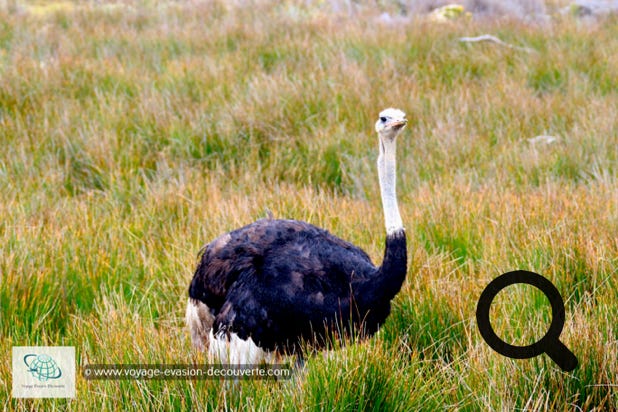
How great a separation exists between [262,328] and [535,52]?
245 inches

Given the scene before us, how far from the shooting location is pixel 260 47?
8.41 metres

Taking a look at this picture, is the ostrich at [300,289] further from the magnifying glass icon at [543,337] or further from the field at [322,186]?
the magnifying glass icon at [543,337]

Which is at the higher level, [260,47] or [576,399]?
[260,47]

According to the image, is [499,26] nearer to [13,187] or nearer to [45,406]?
[13,187]

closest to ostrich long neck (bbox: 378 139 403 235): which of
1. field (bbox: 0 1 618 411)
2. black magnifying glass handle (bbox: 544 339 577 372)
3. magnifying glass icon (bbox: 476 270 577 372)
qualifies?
field (bbox: 0 1 618 411)

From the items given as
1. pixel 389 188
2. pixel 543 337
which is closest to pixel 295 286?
pixel 389 188

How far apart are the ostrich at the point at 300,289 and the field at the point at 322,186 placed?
0.16 metres

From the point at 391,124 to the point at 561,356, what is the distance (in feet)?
3.24

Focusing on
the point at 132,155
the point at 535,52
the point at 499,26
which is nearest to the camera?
the point at 132,155

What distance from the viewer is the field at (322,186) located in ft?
8.21

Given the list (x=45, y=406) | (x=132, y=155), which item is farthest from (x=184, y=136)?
(x=45, y=406)

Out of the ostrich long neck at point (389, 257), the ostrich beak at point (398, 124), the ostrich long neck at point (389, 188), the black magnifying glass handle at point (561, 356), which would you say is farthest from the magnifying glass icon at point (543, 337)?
the ostrich beak at point (398, 124)

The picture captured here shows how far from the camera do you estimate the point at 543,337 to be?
234cm

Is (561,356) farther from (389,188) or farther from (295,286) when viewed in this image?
(295,286)
